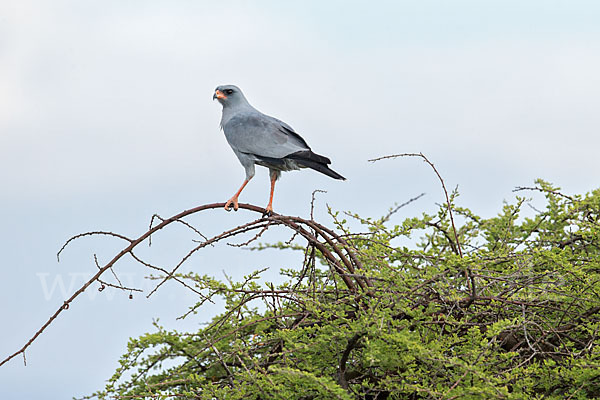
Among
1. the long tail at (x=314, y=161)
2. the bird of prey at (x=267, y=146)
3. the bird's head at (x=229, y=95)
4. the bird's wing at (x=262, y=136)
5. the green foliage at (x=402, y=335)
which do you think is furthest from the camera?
the bird's head at (x=229, y=95)

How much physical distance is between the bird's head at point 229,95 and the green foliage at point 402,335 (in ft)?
4.88

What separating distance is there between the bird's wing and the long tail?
0.27 feet

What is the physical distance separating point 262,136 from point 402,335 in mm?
2141

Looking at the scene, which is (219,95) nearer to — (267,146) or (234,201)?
(267,146)

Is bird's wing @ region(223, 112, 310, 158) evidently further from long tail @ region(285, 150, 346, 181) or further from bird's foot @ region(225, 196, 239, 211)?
bird's foot @ region(225, 196, 239, 211)

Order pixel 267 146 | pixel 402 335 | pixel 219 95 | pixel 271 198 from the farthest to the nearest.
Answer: pixel 219 95
pixel 267 146
pixel 271 198
pixel 402 335

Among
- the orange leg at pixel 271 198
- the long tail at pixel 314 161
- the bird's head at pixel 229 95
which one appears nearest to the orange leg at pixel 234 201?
the orange leg at pixel 271 198

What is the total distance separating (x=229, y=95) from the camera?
5.84 m

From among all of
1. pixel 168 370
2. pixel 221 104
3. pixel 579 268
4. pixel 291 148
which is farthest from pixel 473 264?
pixel 221 104

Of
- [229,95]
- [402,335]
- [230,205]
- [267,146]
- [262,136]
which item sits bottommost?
[402,335]

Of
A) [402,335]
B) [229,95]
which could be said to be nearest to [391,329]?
[402,335]

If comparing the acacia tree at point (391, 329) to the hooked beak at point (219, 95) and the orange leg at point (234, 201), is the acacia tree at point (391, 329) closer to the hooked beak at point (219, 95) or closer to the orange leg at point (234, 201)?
the orange leg at point (234, 201)

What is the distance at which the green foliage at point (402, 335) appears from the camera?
11.7ft

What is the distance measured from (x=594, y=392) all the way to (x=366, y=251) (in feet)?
5.26
